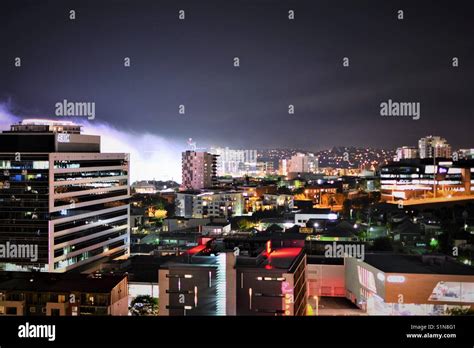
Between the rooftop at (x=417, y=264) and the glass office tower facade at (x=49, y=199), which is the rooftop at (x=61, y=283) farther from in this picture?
the rooftop at (x=417, y=264)

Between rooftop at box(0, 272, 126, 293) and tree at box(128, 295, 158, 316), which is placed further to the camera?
tree at box(128, 295, 158, 316)

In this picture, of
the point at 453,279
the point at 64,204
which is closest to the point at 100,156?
the point at 64,204

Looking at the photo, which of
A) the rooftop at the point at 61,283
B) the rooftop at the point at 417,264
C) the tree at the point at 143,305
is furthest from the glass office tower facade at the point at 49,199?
the rooftop at the point at 417,264

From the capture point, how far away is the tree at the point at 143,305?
6.16 m

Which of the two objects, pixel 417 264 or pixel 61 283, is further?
pixel 417 264

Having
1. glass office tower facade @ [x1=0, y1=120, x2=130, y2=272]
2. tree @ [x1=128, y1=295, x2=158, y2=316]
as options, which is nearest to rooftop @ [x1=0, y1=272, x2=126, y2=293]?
tree @ [x1=128, y1=295, x2=158, y2=316]

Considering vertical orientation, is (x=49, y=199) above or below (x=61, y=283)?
above

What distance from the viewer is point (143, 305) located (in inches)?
246

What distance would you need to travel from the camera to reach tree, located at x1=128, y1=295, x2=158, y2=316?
20.2ft

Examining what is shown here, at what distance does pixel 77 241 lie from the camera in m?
10.4

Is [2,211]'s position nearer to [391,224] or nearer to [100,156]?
[100,156]

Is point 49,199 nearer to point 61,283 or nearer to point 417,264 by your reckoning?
point 61,283

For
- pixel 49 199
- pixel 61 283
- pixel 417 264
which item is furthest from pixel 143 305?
pixel 49 199

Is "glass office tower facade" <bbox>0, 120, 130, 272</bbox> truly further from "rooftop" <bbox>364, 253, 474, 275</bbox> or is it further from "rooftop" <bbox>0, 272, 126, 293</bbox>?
"rooftop" <bbox>364, 253, 474, 275</bbox>
